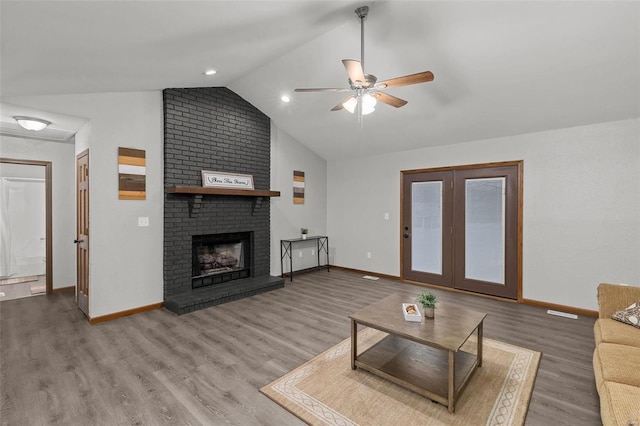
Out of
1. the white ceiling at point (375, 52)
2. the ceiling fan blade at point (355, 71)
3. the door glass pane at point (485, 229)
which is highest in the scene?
the white ceiling at point (375, 52)

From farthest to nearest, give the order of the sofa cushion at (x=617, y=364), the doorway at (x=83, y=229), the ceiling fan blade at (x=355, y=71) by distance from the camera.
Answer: the doorway at (x=83, y=229) < the ceiling fan blade at (x=355, y=71) < the sofa cushion at (x=617, y=364)

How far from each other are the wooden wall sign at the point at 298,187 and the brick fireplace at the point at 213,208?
746 mm

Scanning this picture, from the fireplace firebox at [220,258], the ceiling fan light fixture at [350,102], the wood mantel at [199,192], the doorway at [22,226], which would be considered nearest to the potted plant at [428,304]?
the ceiling fan light fixture at [350,102]

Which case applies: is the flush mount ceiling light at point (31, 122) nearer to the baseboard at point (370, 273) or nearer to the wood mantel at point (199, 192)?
the wood mantel at point (199, 192)

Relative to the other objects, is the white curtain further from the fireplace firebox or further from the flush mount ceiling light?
the fireplace firebox

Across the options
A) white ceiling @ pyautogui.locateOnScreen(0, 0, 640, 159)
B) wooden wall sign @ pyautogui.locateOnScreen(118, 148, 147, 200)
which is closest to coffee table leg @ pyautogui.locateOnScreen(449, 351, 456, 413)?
white ceiling @ pyautogui.locateOnScreen(0, 0, 640, 159)

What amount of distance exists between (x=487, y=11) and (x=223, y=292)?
4490 millimetres

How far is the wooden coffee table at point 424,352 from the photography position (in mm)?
2164

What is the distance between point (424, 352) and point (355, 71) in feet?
8.26

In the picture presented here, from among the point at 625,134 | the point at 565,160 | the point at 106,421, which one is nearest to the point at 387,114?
the point at 565,160

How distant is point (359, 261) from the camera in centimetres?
649

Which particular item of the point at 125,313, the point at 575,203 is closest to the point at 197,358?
the point at 125,313

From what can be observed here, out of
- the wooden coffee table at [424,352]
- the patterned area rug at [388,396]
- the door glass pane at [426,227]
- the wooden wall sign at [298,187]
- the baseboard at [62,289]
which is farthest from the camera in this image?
the wooden wall sign at [298,187]

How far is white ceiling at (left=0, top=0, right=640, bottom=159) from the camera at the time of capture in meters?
2.17
